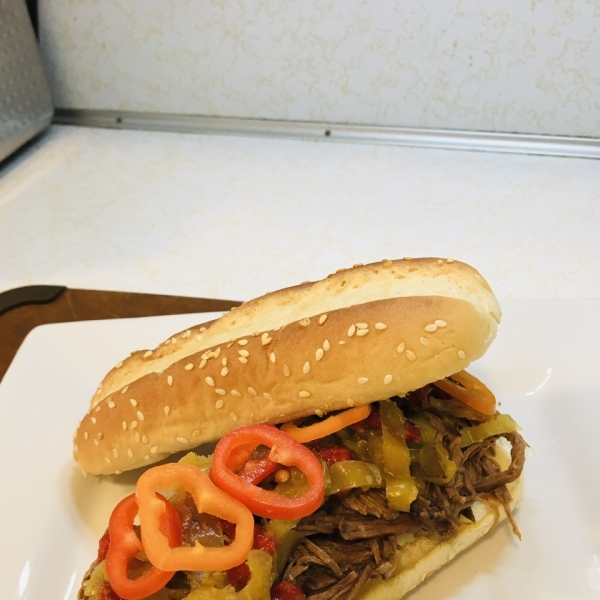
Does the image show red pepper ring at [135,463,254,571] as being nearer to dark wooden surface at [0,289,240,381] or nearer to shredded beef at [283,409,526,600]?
shredded beef at [283,409,526,600]

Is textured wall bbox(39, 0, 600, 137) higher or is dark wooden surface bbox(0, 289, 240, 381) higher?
textured wall bbox(39, 0, 600, 137)

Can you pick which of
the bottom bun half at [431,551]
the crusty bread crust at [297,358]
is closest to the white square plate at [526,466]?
the bottom bun half at [431,551]

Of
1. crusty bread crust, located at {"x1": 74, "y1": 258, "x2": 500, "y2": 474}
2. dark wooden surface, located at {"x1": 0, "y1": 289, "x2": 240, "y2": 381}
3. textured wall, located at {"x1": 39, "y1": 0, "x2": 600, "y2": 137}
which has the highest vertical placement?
textured wall, located at {"x1": 39, "y1": 0, "x2": 600, "y2": 137}

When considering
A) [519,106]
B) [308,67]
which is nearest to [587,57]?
[519,106]

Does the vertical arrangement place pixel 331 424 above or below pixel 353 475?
above

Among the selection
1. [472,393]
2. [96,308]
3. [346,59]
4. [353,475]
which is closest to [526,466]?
[472,393]

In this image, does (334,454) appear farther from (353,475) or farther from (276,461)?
(276,461)

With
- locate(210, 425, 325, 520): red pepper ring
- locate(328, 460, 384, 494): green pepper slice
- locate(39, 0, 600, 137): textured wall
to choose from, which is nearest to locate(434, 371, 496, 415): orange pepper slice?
locate(328, 460, 384, 494): green pepper slice

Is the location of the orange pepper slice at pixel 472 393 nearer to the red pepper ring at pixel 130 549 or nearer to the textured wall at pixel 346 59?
the red pepper ring at pixel 130 549
